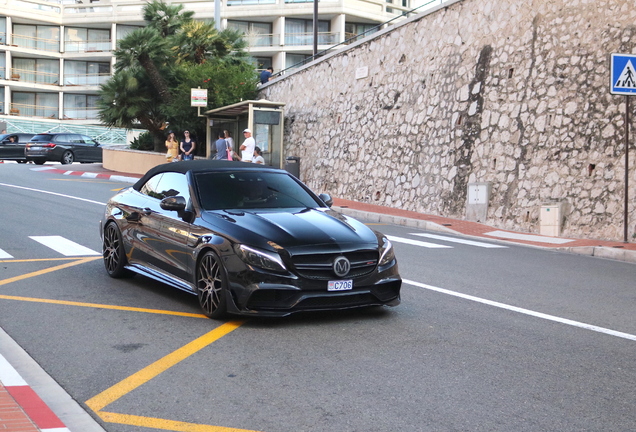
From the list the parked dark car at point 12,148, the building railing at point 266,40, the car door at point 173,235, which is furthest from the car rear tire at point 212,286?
the building railing at point 266,40

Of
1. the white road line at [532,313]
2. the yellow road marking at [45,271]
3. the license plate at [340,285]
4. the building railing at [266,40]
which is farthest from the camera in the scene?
the building railing at [266,40]

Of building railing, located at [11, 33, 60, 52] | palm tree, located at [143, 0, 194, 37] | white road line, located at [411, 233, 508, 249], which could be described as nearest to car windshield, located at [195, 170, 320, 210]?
white road line, located at [411, 233, 508, 249]

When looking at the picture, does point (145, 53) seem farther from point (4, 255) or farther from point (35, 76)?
point (35, 76)

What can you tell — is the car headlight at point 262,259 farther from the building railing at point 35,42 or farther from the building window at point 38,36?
the building window at point 38,36

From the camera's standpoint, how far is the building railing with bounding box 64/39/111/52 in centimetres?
6725

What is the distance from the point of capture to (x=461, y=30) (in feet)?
69.5

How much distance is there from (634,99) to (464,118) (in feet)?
18.3

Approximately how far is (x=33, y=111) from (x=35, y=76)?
9.78 feet

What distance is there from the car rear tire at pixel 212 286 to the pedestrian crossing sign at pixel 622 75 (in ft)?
31.0

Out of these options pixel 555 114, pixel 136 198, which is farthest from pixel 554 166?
pixel 136 198

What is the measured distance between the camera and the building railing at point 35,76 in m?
66.1

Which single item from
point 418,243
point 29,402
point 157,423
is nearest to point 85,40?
point 418,243

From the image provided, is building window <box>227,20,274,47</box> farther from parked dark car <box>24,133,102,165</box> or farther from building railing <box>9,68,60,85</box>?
parked dark car <box>24,133,102,165</box>

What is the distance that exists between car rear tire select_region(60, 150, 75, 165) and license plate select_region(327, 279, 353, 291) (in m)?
35.0
